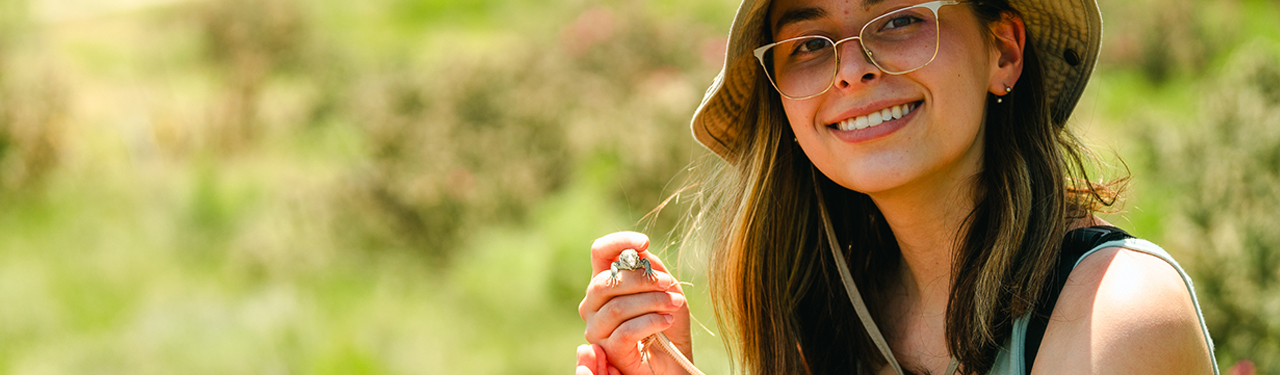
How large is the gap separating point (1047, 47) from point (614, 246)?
975mm

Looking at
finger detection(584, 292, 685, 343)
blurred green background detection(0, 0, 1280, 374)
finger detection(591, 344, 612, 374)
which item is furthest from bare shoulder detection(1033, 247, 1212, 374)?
blurred green background detection(0, 0, 1280, 374)

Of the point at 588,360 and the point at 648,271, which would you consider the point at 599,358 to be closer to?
the point at 588,360

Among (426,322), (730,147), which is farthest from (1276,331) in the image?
(426,322)

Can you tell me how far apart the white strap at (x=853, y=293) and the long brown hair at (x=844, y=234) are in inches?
1.0

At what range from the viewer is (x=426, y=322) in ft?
17.4

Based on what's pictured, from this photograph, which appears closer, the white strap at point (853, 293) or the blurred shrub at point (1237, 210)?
the white strap at point (853, 293)

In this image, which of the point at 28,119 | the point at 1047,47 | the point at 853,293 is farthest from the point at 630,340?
the point at 28,119

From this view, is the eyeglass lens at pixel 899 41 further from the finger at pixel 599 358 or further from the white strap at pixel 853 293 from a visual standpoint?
the finger at pixel 599 358

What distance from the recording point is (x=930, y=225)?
1.99 m

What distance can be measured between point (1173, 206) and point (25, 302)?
656 centimetres

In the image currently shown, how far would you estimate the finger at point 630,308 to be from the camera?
6.09ft

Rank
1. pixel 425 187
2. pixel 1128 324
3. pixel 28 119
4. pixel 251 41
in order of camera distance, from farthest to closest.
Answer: pixel 251 41
pixel 28 119
pixel 425 187
pixel 1128 324

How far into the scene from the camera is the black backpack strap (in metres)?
1.60

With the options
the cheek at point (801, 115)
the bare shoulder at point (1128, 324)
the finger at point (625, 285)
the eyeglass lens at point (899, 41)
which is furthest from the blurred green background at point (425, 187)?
the bare shoulder at point (1128, 324)
